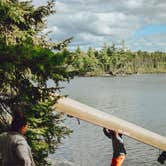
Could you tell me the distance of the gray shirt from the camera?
6.50 meters

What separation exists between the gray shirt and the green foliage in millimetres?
406

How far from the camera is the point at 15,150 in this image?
6.55 meters

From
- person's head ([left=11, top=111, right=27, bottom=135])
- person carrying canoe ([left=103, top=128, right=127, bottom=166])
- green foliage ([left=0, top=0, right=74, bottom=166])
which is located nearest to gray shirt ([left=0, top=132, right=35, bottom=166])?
person's head ([left=11, top=111, right=27, bottom=135])

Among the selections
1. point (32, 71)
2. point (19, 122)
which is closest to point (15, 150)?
Answer: point (19, 122)

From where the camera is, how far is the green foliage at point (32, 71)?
8945mm

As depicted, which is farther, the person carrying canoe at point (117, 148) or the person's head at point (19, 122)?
the person carrying canoe at point (117, 148)

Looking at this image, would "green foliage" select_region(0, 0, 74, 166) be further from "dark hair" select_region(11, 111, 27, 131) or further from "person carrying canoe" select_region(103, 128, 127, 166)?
"person carrying canoe" select_region(103, 128, 127, 166)

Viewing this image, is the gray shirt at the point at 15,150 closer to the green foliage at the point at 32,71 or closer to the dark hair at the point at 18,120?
the dark hair at the point at 18,120

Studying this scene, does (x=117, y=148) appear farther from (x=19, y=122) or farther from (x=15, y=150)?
(x=19, y=122)

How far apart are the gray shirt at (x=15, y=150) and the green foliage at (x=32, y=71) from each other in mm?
406

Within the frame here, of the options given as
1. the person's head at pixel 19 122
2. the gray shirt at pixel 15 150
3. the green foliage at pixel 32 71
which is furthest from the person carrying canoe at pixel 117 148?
the person's head at pixel 19 122

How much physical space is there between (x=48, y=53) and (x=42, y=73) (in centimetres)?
74

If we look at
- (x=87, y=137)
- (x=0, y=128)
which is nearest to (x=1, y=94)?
(x=0, y=128)

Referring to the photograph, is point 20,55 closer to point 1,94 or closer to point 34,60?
point 34,60
